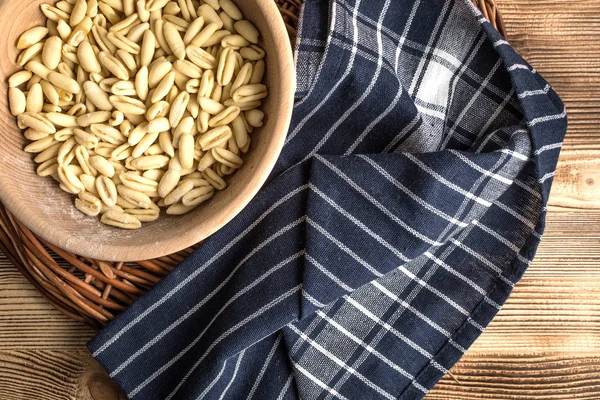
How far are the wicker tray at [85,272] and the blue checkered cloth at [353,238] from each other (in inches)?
0.8

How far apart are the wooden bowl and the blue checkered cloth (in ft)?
0.25

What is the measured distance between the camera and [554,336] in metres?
0.80

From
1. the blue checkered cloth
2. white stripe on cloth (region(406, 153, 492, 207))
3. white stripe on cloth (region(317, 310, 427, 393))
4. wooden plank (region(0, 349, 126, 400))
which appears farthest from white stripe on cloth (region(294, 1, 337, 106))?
wooden plank (region(0, 349, 126, 400))

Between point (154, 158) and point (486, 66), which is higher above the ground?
point (486, 66)

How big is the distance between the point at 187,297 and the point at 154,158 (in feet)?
0.52

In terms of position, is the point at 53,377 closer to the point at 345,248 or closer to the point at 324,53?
the point at 345,248

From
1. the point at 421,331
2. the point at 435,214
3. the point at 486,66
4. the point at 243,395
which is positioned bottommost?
the point at 243,395

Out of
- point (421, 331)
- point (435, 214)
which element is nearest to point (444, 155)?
point (435, 214)

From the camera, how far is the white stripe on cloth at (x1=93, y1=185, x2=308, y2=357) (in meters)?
0.73

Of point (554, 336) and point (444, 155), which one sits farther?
point (554, 336)

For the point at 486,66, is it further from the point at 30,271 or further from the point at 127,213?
the point at 30,271

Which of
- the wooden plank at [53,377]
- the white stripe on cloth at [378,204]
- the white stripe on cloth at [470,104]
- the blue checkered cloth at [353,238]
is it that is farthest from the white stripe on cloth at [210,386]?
the white stripe on cloth at [470,104]

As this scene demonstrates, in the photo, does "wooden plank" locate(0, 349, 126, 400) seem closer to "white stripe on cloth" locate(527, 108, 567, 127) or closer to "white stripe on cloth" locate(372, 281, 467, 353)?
"white stripe on cloth" locate(372, 281, 467, 353)

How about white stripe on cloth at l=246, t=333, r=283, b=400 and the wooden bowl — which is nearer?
the wooden bowl
